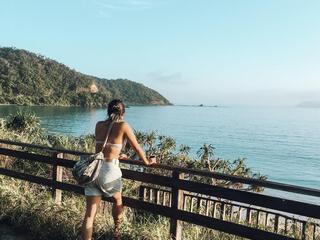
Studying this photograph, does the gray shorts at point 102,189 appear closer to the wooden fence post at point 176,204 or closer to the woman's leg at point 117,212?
the woman's leg at point 117,212

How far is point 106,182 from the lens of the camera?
5.34 metres

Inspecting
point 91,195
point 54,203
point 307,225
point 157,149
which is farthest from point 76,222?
point 157,149

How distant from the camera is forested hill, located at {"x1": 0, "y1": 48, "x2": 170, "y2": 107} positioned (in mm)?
142500

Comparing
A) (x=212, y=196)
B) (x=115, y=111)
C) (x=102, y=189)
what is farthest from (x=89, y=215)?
(x=212, y=196)

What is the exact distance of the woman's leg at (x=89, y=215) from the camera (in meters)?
5.43

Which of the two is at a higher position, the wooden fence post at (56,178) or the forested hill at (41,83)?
the forested hill at (41,83)

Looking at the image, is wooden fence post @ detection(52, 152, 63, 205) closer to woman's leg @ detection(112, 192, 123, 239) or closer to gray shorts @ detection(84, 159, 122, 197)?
woman's leg @ detection(112, 192, 123, 239)

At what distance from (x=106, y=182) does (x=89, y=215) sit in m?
0.46

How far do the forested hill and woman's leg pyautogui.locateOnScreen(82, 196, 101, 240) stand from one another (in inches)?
5220

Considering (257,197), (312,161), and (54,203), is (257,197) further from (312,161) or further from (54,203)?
(312,161)

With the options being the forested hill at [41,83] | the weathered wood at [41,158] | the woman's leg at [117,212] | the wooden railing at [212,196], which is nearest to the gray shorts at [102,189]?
the woman's leg at [117,212]

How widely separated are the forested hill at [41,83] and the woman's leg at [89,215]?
13259cm

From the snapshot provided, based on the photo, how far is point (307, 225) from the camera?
7.12 metres

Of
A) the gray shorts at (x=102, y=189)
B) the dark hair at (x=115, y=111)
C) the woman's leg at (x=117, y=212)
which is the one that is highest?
the dark hair at (x=115, y=111)
